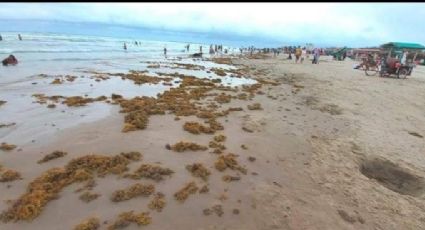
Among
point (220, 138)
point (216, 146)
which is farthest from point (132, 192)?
point (220, 138)

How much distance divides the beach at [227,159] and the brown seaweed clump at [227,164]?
0.09 feet

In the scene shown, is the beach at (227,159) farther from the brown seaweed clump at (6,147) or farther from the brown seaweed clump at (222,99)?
the brown seaweed clump at (6,147)

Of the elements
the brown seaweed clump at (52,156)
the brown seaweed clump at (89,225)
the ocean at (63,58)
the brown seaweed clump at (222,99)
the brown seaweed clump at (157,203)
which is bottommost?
the ocean at (63,58)

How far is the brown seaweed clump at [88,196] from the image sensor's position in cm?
459

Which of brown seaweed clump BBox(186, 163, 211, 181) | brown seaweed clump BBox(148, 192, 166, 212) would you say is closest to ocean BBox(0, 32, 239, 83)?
brown seaweed clump BBox(186, 163, 211, 181)

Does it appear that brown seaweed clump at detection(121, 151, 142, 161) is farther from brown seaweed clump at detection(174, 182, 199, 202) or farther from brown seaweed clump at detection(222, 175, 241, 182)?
brown seaweed clump at detection(222, 175, 241, 182)

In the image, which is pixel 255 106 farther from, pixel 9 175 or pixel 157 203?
pixel 9 175

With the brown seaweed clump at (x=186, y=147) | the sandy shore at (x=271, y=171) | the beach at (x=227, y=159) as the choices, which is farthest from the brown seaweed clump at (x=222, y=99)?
Result: the brown seaweed clump at (x=186, y=147)

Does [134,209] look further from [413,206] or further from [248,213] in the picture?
[413,206]

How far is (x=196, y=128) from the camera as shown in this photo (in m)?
7.93

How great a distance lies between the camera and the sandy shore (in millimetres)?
4363

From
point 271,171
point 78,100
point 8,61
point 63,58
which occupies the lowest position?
point 63,58

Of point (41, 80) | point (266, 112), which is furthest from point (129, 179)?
point (41, 80)

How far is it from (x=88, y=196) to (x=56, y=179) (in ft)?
2.86
